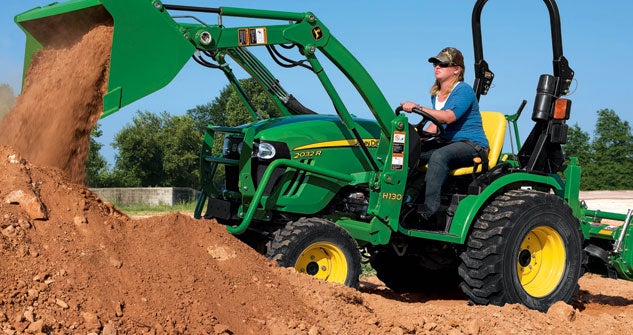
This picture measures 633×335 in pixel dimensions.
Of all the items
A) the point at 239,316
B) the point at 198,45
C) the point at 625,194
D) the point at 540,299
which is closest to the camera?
the point at 239,316

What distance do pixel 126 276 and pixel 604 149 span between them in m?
35.0

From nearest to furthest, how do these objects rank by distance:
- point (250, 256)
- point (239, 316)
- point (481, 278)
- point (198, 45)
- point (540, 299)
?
point (239, 316)
point (250, 256)
point (198, 45)
point (481, 278)
point (540, 299)

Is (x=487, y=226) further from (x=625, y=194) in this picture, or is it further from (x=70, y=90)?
(x=625, y=194)

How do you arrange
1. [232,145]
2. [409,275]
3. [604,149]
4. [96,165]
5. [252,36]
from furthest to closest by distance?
[96,165], [604,149], [409,275], [232,145], [252,36]

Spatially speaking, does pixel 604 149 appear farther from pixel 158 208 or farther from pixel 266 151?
pixel 266 151

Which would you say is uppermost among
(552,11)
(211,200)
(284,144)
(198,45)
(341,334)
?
(552,11)

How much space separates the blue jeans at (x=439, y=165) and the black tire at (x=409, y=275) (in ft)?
5.68

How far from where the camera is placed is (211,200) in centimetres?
693

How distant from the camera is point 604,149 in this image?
36.3 m

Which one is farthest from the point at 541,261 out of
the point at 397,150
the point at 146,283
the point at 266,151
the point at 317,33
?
the point at 146,283

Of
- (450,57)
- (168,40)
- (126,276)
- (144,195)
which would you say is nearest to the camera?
(126,276)

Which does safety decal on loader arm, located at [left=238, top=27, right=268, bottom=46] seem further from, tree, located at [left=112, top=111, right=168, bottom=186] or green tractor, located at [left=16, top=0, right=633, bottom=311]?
tree, located at [left=112, top=111, right=168, bottom=186]

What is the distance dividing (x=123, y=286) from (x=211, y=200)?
245 centimetres

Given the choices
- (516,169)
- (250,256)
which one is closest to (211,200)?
(250,256)
